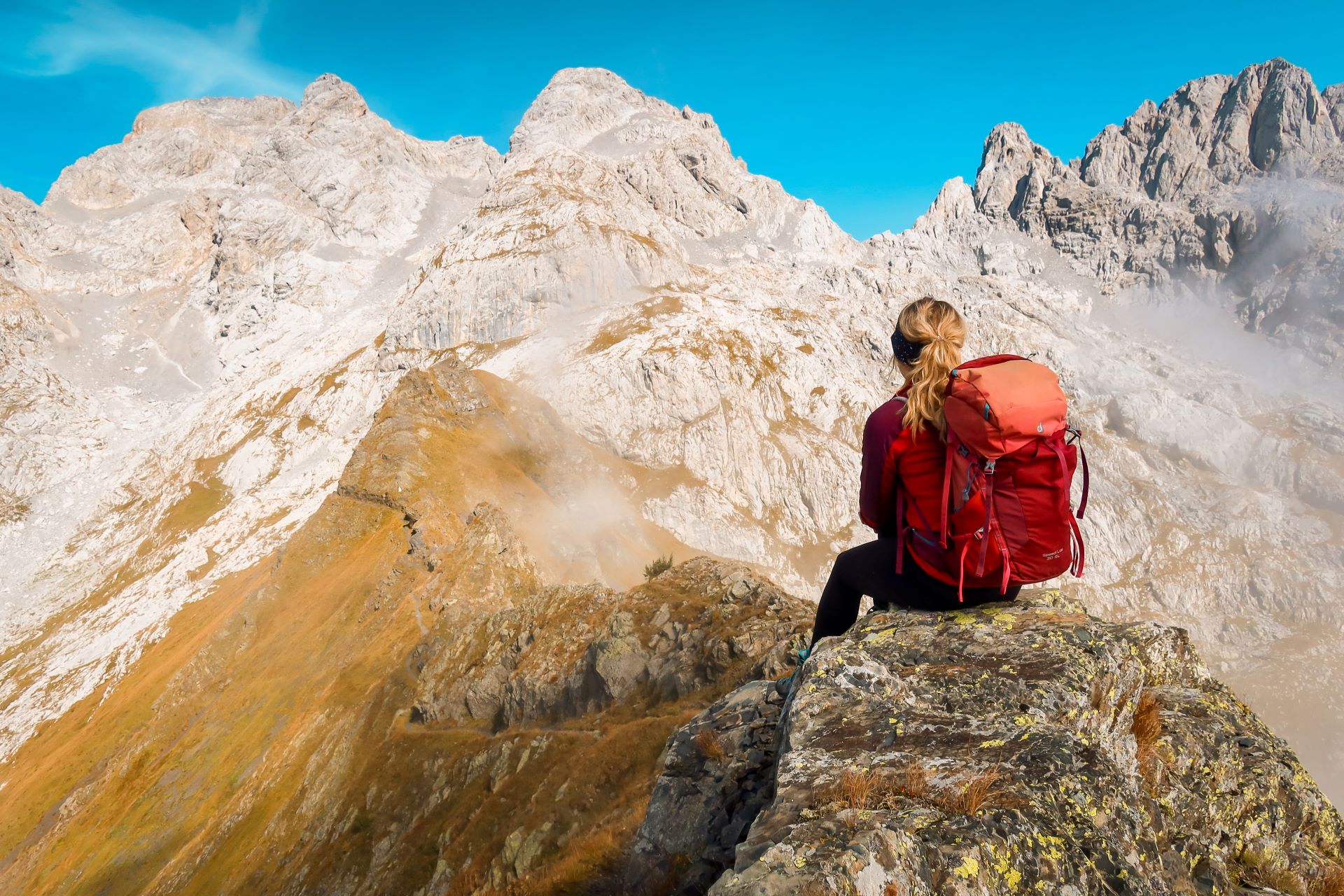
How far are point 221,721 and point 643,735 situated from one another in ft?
144

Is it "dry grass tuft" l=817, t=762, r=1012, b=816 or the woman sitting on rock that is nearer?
"dry grass tuft" l=817, t=762, r=1012, b=816

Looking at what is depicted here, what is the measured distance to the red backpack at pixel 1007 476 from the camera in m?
5.75

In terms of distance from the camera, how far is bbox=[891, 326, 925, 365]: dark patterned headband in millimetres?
6820

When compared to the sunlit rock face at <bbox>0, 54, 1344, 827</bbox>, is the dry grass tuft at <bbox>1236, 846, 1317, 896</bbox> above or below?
below

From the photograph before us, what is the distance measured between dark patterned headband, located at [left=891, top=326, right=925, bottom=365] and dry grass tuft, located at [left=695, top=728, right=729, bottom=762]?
576cm

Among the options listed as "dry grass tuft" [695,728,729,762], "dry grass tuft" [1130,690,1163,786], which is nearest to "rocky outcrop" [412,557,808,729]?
"dry grass tuft" [695,728,729,762]

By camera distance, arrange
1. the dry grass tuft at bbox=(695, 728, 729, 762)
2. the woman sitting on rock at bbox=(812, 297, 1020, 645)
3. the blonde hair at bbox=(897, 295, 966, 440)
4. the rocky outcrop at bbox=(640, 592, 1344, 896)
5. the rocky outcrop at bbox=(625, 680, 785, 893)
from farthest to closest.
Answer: the dry grass tuft at bbox=(695, 728, 729, 762) < the rocky outcrop at bbox=(625, 680, 785, 893) < the woman sitting on rock at bbox=(812, 297, 1020, 645) < the blonde hair at bbox=(897, 295, 966, 440) < the rocky outcrop at bbox=(640, 592, 1344, 896)

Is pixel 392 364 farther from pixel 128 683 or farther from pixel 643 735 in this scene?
pixel 643 735

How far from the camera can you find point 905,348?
6926mm

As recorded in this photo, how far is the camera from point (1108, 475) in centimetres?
18100

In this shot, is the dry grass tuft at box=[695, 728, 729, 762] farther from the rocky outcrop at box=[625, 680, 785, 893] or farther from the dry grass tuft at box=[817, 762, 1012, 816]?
the dry grass tuft at box=[817, 762, 1012, 816]

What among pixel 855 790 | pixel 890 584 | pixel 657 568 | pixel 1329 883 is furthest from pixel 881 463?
pixel 657 568

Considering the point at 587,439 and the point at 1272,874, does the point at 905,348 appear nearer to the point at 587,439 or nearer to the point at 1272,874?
the point at 1272,874

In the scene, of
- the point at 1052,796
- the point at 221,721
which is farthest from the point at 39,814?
the point at 1052,796
